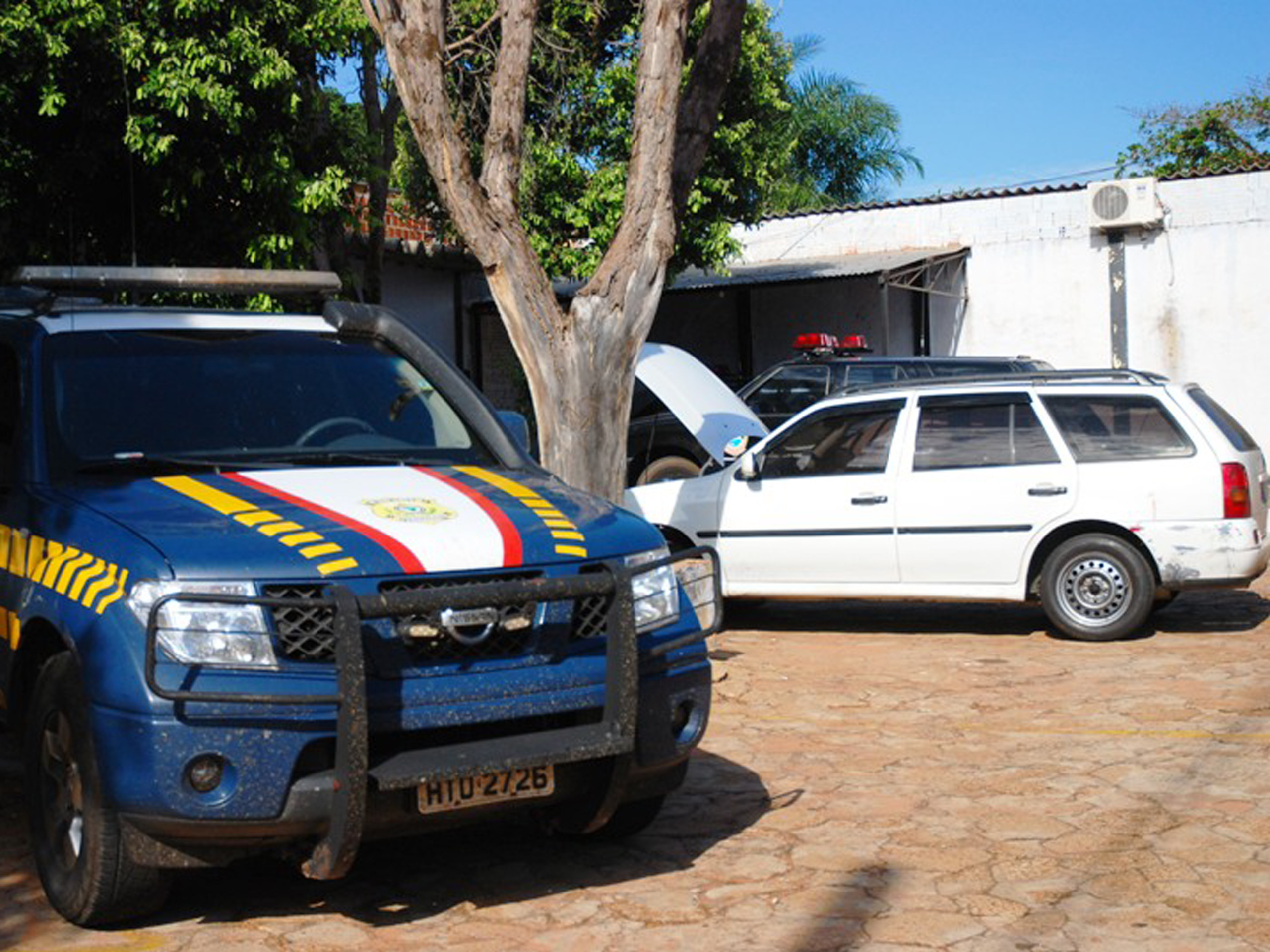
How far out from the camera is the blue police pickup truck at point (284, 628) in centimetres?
425

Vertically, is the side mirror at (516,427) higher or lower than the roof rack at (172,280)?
lower

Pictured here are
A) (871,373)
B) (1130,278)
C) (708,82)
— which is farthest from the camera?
(1130,278)

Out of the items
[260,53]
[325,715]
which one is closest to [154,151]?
[260,53]

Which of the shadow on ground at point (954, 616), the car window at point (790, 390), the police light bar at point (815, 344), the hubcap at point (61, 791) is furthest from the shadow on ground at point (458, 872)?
the police light bar at point (815, 344)

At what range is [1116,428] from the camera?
10055mm

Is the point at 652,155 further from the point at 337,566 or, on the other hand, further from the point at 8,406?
the point at 337,566

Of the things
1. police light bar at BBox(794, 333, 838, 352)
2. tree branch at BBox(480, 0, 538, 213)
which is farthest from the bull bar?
police light bar at BBox(794, 333, 838, 352)

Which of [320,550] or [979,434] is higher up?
[979,434]

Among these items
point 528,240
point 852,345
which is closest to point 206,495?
point 528,240

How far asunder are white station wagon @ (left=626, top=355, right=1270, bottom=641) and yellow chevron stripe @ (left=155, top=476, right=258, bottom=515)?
6.03 m

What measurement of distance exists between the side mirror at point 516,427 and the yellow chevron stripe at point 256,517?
1.47m

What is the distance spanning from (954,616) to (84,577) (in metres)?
8.05

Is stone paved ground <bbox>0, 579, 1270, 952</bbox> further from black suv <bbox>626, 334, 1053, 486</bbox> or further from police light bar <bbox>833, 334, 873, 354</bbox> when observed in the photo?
police light bar <bbox>833, 334, 873, 354</bbox>

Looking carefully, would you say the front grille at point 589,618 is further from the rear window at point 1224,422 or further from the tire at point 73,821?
the rear window at point 1224,422
